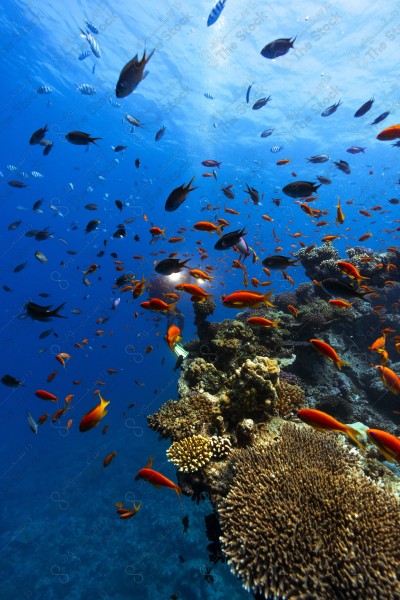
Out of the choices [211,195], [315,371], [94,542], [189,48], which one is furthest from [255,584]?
[211,195]

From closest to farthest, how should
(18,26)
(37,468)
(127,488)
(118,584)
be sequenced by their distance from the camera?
(118,584) < (127,488) < (37,468) < (18,26)

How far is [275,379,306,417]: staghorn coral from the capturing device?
20.0ft

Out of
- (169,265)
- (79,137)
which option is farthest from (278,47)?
(169,265)

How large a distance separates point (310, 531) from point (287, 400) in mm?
3087

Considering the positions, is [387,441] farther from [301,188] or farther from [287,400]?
[301,188]

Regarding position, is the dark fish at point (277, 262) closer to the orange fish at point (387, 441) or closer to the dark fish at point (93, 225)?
the orange fish at point (387, 441)

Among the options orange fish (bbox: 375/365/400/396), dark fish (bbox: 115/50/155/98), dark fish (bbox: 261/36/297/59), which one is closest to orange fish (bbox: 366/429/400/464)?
orange fish (bbox: 375/365/400/396)

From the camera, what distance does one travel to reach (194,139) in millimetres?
48062

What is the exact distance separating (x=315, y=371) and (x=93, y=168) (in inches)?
3663

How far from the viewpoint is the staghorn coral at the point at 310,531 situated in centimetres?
300

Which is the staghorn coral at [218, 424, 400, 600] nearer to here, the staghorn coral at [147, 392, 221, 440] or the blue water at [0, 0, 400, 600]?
the staghorn coral at [147, 392, 221, 440]

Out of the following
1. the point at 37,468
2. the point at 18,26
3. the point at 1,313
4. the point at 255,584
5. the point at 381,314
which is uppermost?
the point at 18,26

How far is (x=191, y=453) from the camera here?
203 inches

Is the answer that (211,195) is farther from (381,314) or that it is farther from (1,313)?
(381,314)
